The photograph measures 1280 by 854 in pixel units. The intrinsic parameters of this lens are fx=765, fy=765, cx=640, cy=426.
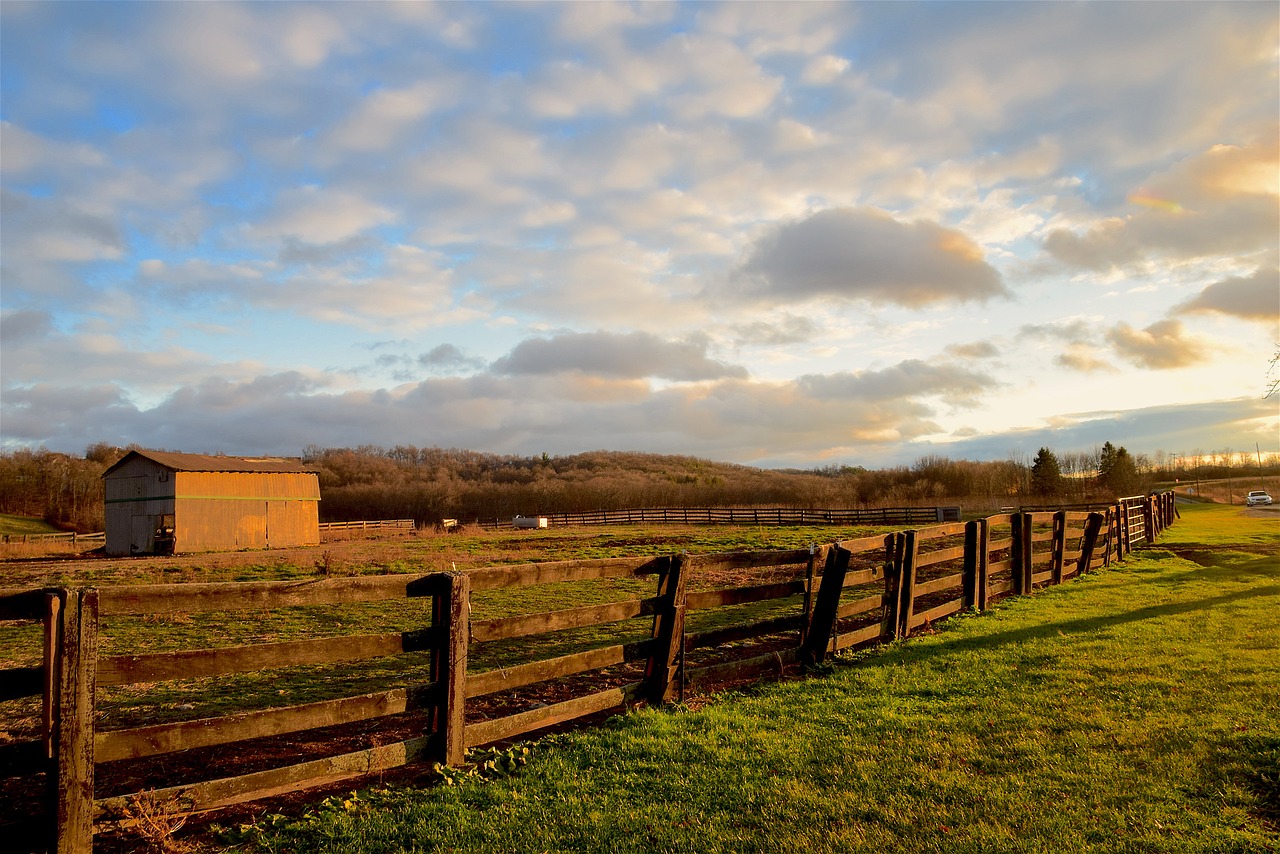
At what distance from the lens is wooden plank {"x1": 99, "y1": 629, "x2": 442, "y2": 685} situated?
4.12 m

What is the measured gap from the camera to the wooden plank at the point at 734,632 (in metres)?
7.13

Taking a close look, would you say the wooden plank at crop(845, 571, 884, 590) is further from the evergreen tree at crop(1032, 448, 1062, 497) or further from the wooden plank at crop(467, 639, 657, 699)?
the evergreen tree at crop(1032, 448, 1062, 497)

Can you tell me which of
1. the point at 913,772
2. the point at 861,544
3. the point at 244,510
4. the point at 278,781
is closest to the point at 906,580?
the point at 861,544

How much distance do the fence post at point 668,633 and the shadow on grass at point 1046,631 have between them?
2.64 metres

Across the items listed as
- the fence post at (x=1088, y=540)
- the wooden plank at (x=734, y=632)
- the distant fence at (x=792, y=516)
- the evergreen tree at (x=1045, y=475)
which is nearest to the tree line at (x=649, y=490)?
the evergreen tree at (x=1045, y=475)

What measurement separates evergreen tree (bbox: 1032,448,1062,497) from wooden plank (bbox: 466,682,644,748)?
75.2m

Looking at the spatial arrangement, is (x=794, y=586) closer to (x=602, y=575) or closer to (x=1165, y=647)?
(x=602, y=575)

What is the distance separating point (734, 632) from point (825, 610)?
1.38 metres

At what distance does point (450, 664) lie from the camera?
5211 mm

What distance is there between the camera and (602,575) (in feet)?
20.7

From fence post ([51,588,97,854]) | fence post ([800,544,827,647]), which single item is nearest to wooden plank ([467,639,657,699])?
fence post ([51,588,97,854])

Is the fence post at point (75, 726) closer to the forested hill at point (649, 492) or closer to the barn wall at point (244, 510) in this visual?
the barn wall at point (244, 510)

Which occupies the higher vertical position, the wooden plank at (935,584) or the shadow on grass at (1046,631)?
the wooden plank at (935,584)

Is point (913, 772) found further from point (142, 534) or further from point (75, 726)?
point (142, 534)
